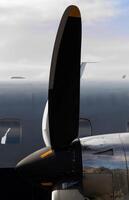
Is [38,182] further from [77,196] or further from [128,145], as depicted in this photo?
[128,145]

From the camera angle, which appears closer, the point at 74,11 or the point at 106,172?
the point at 106,172


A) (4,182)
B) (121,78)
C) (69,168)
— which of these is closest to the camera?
(69,168)

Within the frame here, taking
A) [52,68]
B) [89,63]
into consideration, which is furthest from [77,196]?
[89,63]

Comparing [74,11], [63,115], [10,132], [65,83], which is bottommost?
[63,115]

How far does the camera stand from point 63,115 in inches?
354

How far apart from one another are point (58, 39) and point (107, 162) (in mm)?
1844

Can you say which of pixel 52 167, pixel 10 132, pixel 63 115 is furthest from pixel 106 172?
pixel 10 132

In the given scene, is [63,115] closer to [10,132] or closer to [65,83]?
[65,83]

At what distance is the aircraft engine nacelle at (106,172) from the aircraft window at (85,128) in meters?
3.23

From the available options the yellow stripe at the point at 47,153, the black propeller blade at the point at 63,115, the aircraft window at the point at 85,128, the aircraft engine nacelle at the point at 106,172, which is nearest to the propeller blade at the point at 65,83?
the black propeller blade at the point at 63,115

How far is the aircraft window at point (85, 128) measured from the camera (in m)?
11.9

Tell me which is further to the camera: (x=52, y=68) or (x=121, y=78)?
(x=121, y=78)

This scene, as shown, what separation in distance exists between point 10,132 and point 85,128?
1463mm

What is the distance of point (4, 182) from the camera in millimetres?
11820
